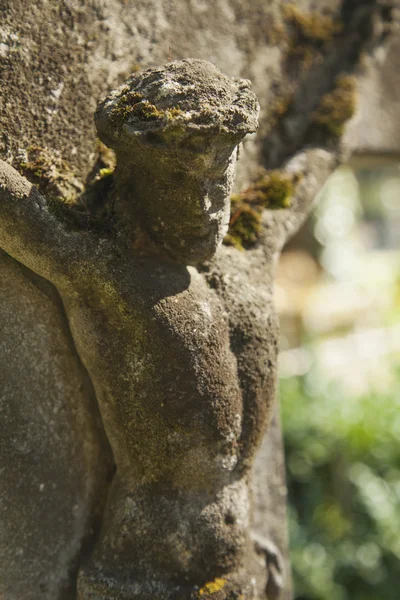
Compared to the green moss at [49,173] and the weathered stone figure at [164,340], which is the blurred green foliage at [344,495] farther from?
the green moss at [49,173]

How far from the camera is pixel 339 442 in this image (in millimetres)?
3393

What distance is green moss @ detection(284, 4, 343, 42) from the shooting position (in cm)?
171

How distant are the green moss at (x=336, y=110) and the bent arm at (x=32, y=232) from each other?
2.69 feet

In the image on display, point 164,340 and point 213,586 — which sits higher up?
point 164,340

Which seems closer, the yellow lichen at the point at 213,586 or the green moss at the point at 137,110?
the green moss at the point at 137,110

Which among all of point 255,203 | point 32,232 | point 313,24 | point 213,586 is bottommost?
point 213,586

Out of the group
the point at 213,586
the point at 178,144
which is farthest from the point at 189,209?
the point at 213,586

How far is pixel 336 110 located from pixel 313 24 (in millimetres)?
285

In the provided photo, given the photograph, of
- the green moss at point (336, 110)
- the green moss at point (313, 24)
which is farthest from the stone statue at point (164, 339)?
the green moss at point (313, 24)

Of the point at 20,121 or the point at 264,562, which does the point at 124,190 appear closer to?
the point at 20,121

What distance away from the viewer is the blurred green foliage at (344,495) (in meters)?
2.90

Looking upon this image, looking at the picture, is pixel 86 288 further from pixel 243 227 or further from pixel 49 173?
pixel 243 227

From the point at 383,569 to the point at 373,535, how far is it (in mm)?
161

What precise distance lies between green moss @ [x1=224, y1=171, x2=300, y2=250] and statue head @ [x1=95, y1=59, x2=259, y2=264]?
219 mm
